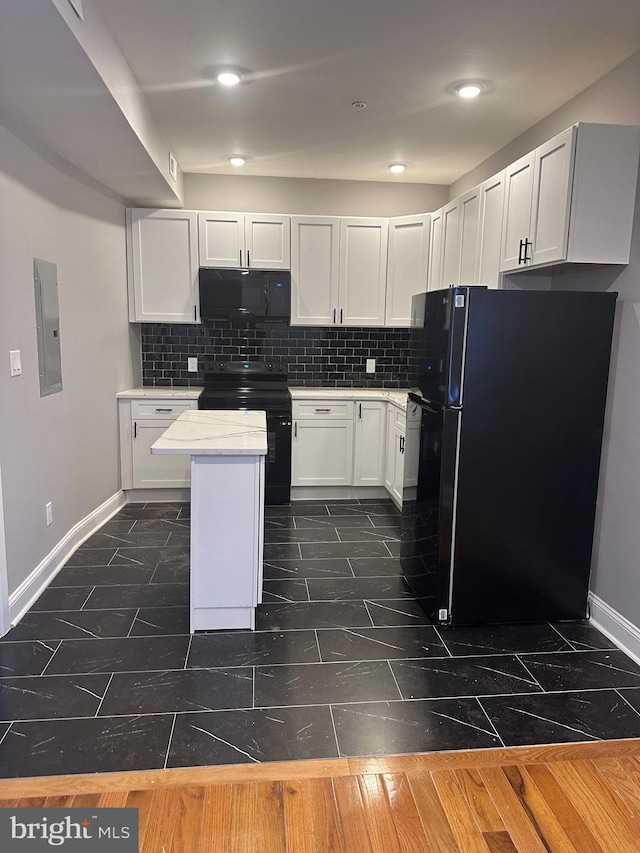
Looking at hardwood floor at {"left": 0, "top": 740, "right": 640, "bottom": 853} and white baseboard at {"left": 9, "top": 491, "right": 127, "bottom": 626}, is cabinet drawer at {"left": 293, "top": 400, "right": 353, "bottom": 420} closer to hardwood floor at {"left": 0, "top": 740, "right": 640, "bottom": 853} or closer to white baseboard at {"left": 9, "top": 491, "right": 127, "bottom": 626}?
white baseboard at {"left": 9, "top": 491, "right": 127, "bottom": 626}

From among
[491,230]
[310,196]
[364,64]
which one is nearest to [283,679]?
[491,230]

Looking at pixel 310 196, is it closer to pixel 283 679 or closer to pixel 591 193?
pixel 591 193

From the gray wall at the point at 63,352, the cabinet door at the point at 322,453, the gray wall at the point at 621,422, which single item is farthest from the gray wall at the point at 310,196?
the gray wall at the point at 621,422

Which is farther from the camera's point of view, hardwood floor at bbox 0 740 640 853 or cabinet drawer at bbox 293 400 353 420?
cabinet drawer at bbox 293 400 353 420

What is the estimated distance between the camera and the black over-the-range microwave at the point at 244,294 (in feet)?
14.6

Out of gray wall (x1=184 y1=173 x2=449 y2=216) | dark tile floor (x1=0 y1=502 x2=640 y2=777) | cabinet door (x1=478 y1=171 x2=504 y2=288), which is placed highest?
gray wall (x1=184 y1=173 x2=449 y2=216)

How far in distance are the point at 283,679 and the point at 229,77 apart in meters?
2.80

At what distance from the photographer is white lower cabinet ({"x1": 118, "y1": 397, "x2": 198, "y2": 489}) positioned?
14.3 feet

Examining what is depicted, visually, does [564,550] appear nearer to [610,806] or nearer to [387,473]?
[610,806]

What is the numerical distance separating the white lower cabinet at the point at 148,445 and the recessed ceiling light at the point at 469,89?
2661 millimetres

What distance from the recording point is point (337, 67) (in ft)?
9.00

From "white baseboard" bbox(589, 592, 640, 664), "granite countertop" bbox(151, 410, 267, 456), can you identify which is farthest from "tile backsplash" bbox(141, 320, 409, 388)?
"white baseboard" bbox(589, 592, 640, 664)

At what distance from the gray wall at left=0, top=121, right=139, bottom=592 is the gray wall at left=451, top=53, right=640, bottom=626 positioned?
274 centimetres

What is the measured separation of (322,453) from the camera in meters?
4.60
